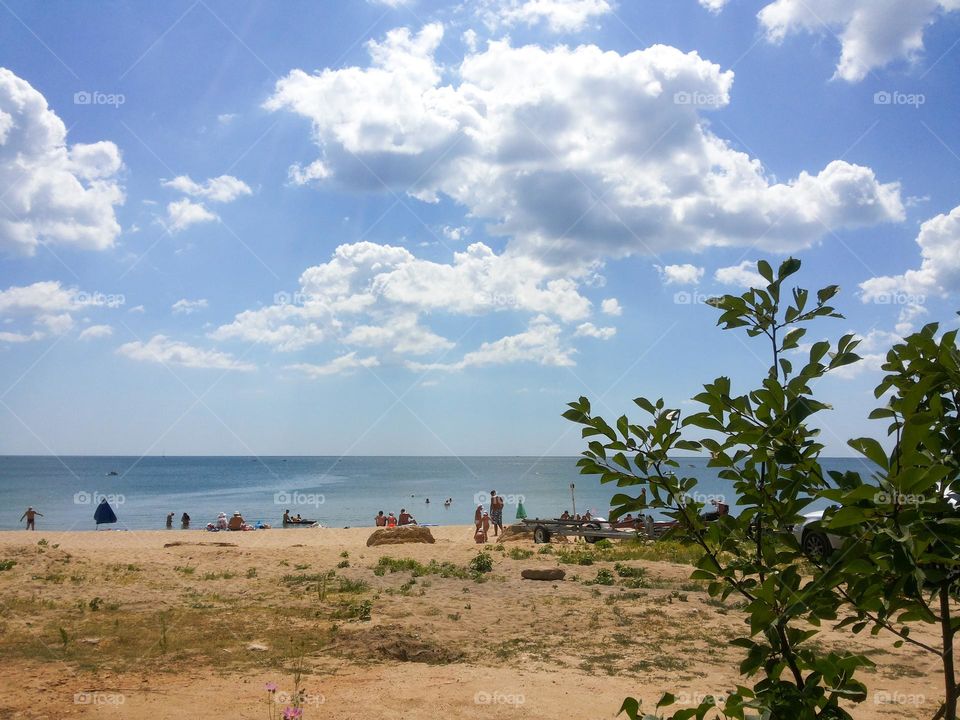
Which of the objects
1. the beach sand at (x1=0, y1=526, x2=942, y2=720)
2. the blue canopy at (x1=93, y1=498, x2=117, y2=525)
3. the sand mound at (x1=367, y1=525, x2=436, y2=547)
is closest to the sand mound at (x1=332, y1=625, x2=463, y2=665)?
the beach sand at (x1=0, y1=526, x2=942, y2=720)

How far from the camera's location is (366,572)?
15.1 metres

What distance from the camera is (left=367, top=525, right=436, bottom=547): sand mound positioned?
2131cm

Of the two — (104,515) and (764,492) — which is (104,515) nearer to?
(104,515)

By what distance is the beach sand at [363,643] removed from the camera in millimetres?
7238

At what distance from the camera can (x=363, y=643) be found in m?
9.42

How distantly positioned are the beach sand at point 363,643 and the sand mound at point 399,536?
557cm

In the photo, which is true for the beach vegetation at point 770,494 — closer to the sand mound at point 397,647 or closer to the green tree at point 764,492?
the green tree at point 764,492

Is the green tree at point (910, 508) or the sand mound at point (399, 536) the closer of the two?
the green tree at point (910, 508)

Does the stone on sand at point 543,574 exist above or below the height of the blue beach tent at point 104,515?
above

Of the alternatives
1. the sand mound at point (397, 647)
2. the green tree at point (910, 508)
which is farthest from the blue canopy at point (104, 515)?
the green tree at point (910, 508)

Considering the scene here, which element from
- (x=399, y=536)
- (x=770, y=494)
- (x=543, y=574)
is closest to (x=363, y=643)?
(x=543, y=574)

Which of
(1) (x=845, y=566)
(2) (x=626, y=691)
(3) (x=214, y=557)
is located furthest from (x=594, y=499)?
(1) (x=845, y=566)

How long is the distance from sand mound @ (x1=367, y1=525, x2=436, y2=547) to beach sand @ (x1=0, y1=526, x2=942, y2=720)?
219 inches

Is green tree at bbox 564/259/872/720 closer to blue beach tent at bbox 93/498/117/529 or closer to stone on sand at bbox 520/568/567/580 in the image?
stone on sand at bbox 520/568/567/580
